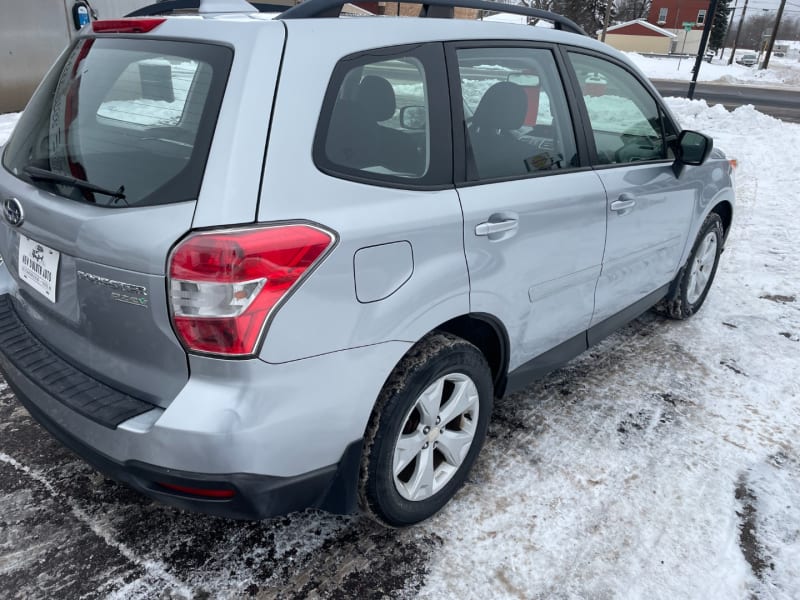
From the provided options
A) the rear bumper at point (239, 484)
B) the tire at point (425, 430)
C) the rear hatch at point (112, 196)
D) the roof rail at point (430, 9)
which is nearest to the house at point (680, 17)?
the roof rail at point (430, 9)

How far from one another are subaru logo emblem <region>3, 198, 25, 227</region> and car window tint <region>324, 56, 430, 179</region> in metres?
1.07

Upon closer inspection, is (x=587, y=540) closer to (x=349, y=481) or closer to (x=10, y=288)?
(x=349, y=481)

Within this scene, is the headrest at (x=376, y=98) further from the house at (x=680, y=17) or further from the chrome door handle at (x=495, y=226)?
the house at (x=680, y=17)

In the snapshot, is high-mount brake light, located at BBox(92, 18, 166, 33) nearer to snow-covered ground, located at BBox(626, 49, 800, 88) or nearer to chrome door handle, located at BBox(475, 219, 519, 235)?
chrome door handle, located at BBox(475, 219, 519, 235)

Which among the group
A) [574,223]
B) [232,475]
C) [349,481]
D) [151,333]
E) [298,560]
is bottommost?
[298,560]

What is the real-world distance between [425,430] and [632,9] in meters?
94.0

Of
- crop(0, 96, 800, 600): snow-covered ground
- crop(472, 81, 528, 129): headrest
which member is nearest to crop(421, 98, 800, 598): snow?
crop(0, 96, 800, 600): snow-covered ground

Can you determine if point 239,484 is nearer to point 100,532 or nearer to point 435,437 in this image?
point 435,437

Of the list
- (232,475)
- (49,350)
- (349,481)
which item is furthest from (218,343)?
(49,350)

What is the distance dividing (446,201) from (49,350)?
4.77ft

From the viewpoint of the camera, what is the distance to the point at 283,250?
1.70 meters

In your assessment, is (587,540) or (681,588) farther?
(587,540)

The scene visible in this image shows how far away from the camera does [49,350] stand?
2.17 m

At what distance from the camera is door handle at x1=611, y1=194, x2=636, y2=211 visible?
296 centimetres
